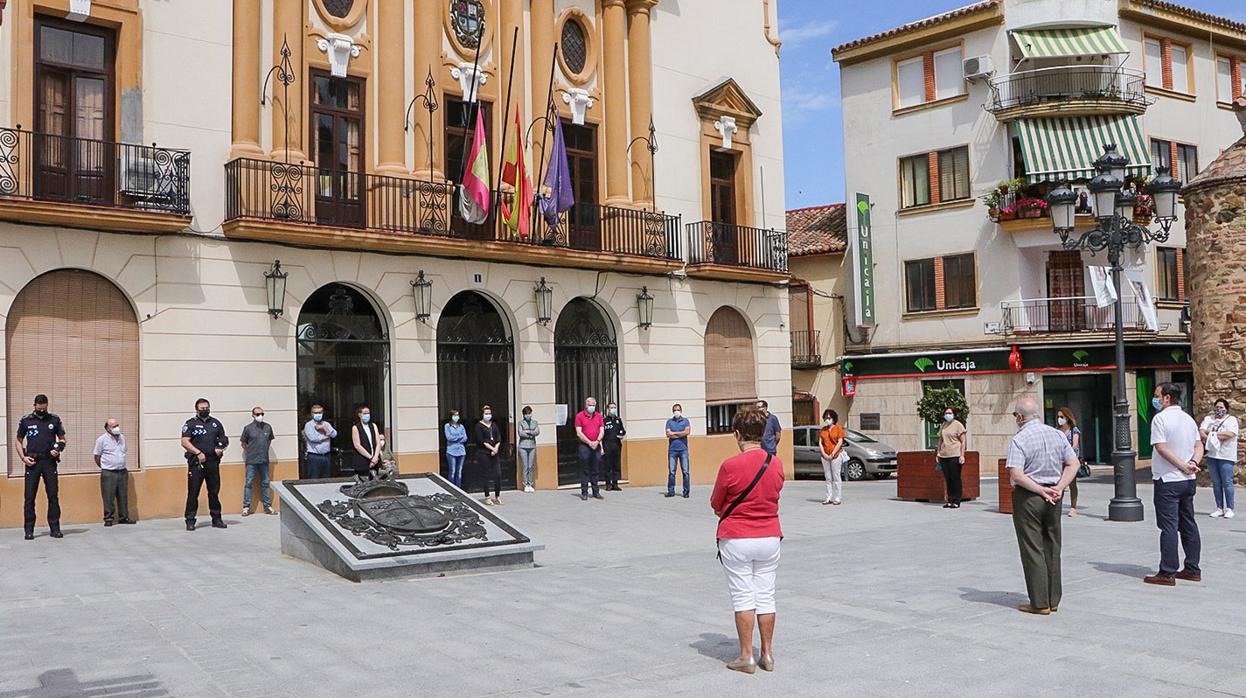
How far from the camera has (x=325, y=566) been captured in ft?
38.9

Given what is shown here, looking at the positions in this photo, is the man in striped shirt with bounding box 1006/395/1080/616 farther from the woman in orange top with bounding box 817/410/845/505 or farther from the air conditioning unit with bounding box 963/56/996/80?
the air conditioning unit with bounding box 963/56/996/80

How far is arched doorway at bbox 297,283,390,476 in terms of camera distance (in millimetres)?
19172

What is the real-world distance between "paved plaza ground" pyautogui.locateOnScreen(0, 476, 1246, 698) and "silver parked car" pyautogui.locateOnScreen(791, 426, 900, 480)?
14.3 meters

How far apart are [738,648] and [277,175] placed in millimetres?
12993

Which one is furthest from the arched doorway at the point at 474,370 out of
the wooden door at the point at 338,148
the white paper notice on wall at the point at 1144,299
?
the white paper notice on wall at the point at 1144,299

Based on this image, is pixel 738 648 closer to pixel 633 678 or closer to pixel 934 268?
pixel 633 678

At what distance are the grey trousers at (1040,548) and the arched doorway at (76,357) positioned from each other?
1317 centimetres

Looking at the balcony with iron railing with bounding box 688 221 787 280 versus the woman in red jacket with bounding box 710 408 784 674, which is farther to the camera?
the balcony with iron railing with bounding box 688 221 787 280

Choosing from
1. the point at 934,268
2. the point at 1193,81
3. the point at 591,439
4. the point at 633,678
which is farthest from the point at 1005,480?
the point at 1193,81

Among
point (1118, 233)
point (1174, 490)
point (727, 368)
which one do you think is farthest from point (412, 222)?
point (1174, 490)

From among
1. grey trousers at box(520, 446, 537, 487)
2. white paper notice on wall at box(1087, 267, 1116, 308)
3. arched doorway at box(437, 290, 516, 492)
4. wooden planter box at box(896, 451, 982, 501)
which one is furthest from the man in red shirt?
white paper notice on wall at box(1087, 267, 1116, 308)

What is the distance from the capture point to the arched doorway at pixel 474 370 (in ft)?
68.8

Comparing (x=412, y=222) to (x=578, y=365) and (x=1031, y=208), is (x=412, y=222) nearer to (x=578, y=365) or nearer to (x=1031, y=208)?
(x=578, y=365)

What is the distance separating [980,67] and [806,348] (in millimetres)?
9599
